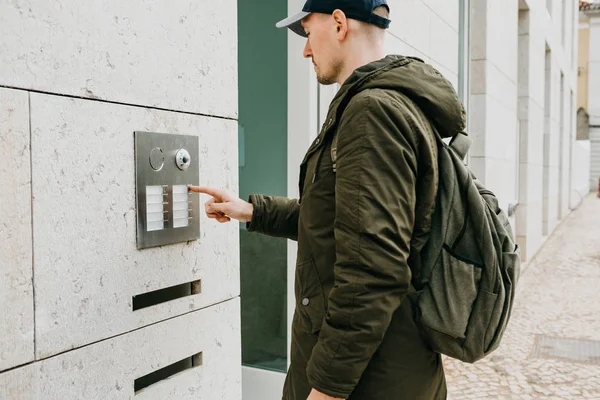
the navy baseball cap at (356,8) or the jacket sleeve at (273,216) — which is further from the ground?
the navy baseball cap at (356,8)

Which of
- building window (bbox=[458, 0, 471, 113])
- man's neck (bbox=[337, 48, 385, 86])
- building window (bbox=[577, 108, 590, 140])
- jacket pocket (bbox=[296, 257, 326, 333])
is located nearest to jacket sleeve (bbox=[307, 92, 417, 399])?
jacket pocket (bbox=[296, 257, 326, 333])

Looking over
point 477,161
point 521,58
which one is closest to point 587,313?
point 477,161

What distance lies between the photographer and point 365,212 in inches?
Result: 65.1

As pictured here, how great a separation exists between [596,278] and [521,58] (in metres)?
4.06

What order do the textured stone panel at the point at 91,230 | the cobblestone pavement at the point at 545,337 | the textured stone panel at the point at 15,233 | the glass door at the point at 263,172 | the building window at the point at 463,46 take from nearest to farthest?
1. the textured stone panel at the point at 15,233
2. the textured stone panel at the point at 91,230
3. the glass door at the point at 263,172
4. the cobblestone pavement at the point at 545,337
5. the building window at the point at 463,46

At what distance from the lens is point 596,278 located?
9344mm

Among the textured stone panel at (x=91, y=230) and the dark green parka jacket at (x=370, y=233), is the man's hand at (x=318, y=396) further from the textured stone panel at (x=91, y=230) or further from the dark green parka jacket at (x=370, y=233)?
the textured stone panel at (x=91, y=230)

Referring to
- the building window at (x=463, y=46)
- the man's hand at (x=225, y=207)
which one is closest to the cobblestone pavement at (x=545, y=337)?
the building window at (x=463, y=46)

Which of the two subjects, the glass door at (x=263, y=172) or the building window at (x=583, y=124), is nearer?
the glass door at (x=263, y=172)

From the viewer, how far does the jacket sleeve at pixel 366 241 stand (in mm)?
1657

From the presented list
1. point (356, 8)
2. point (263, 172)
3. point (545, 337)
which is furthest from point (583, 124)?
point (356, 8)

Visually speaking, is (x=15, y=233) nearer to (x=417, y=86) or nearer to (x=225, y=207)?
(x=225, y=207)

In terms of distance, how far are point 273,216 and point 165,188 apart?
1.39 ft

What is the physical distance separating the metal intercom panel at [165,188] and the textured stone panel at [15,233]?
442 millimetres
